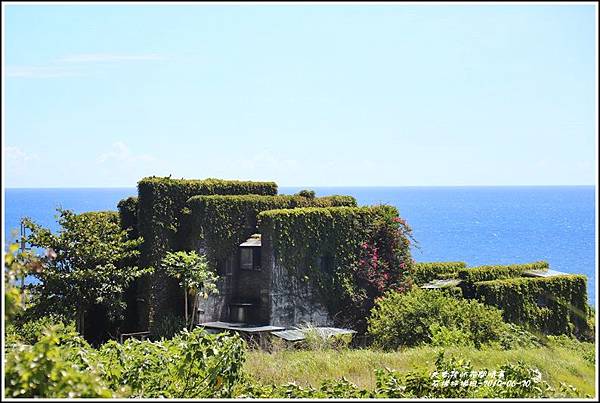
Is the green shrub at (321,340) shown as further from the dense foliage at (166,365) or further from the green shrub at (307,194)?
the dense foliage at (166,365)

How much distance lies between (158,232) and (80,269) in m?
2.38

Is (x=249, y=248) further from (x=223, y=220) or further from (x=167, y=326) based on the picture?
(x=167, y=326)

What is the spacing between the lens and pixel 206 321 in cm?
2262

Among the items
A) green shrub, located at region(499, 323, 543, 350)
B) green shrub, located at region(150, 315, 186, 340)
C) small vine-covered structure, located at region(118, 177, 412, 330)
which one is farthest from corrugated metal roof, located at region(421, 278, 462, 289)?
green shrub, located at region(150, 315, 186, 340)

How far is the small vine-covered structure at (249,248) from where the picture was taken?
22312 mm

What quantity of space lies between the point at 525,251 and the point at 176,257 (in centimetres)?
Result: 8828

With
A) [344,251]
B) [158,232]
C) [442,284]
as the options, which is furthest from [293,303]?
[442,284]

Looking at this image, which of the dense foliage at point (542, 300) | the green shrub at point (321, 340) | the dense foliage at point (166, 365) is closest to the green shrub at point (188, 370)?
the dense foliage at point (166, 365)

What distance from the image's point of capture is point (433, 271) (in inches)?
1062

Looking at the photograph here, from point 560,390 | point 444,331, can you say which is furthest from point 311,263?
point 560,390

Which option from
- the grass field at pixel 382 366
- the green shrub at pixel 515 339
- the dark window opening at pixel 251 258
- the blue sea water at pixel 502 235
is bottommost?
the blue sea water at pixel 502 235

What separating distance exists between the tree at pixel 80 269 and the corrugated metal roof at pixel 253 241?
3114 millimetres

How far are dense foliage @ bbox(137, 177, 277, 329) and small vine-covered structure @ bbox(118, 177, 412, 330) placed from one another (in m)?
0.03

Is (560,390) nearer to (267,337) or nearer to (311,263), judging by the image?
(267,337)
